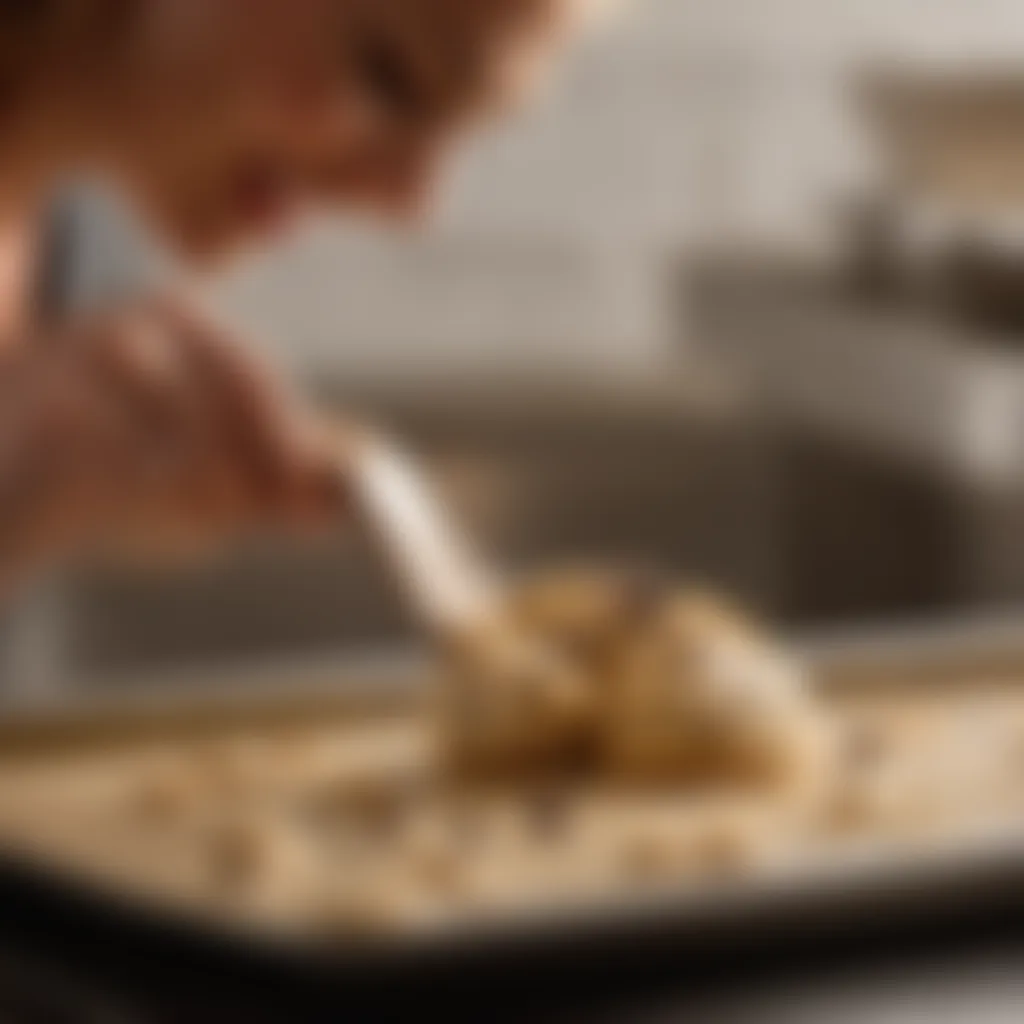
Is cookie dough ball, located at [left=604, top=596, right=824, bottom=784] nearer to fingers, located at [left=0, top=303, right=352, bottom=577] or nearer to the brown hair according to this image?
fingers, located at [left=0, top=303, right=352, bottom=577]

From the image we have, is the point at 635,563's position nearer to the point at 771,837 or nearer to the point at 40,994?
the point at 771,837

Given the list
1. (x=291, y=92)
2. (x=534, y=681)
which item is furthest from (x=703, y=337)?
(x=291, y=92)

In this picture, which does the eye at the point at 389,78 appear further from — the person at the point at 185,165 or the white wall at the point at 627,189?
the white wall at the point at 627,189

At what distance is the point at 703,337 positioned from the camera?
0.72 metres

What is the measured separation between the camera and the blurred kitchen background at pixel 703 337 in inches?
26.0

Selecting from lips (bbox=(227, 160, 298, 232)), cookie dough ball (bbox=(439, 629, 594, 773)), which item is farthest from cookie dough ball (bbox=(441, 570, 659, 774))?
lips (bbox=(227, 160, 298, 232))

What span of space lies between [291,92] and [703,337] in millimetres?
257

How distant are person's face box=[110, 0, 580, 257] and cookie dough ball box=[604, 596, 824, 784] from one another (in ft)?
A: 0.53

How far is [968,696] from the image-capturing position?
27.1 inches

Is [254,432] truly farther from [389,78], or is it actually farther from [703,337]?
[703,337]

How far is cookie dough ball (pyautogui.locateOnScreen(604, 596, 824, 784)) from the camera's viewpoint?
2.01 feet

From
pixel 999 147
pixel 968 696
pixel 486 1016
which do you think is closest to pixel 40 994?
pixel 486 1016

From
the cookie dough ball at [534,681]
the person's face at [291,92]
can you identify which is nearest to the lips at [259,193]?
the person's face at [291,92]

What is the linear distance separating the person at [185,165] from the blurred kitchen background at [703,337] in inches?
4.1
